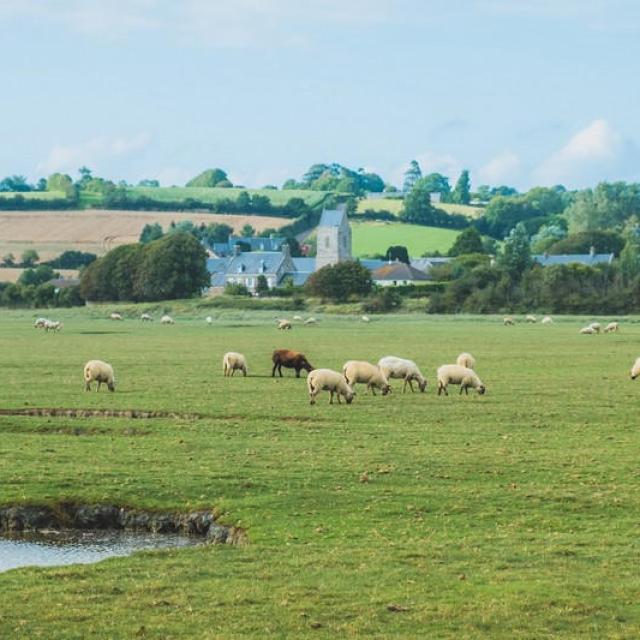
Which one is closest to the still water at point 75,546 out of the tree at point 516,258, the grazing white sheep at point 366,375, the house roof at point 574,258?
the grazing white sheep at point 366,375

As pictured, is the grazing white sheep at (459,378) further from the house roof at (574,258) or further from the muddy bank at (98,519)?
the house roof at (574,258)

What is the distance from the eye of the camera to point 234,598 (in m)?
15.6

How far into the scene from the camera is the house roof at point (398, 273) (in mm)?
186750

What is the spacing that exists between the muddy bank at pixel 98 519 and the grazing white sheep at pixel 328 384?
529 inches

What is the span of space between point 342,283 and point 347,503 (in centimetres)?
11959

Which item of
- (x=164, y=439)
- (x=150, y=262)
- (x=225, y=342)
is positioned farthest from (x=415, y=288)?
(x=164, y=439)

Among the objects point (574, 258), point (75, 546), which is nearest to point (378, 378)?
point (75, 546)

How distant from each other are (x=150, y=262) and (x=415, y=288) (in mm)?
26467

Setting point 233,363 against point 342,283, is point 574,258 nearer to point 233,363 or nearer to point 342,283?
point 342,283

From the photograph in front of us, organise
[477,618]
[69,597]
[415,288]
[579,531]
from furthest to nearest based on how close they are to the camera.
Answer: [415,288], [579,531], [69,597], [477,618]

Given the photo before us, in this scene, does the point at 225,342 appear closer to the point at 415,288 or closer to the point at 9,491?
the point at 9,491

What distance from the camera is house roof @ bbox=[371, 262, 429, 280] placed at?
18675 centimetres

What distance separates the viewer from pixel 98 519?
21281mm

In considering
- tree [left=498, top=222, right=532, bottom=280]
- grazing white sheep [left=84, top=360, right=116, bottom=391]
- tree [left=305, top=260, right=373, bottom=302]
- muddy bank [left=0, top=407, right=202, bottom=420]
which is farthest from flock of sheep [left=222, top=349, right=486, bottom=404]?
tree [left=305, top=260, right=373, bottom=302]
